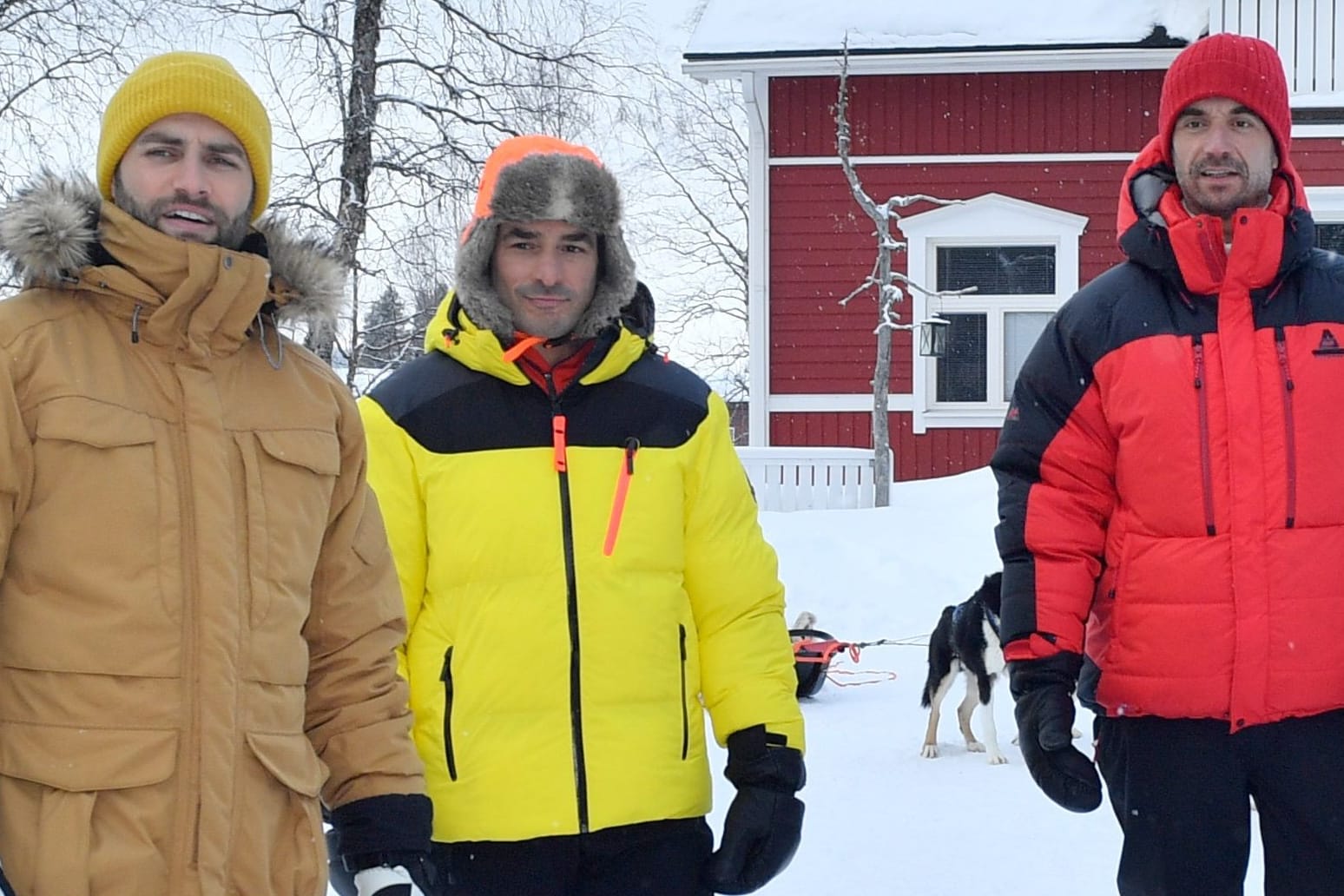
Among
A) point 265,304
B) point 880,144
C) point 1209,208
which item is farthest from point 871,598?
point 265,304

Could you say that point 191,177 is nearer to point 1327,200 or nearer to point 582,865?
point 582,865

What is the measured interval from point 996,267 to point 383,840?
43.4ft

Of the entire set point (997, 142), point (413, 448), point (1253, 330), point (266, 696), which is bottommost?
point (266, 696)

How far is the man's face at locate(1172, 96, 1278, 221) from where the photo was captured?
109 inches

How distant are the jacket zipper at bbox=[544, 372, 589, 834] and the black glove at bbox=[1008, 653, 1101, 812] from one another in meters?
0.88

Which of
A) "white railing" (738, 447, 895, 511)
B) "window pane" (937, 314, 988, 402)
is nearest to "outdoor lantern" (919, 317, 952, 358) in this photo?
"window pane" (937, 314, 988, 402)

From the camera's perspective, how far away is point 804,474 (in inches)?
515

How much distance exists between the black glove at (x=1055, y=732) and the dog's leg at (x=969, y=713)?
11.9 ft

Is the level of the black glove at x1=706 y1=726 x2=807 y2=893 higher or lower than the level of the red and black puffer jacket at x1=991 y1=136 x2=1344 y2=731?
lower

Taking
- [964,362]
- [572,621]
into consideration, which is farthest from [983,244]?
[572,621]

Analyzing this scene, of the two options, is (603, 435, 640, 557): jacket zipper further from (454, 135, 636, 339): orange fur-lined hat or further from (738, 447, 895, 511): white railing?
(738, 447, 895, 511): white railing

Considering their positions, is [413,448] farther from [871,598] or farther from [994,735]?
[871,598]

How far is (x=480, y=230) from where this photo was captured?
8.95 feet

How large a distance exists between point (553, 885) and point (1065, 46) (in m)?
13.0
